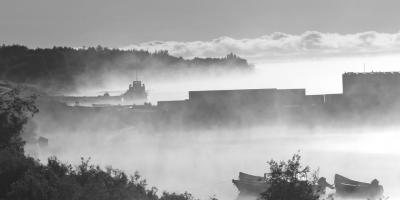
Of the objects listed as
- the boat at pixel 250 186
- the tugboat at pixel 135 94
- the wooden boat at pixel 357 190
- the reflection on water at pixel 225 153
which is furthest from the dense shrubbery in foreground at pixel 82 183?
the tugboat at pixel 135 94

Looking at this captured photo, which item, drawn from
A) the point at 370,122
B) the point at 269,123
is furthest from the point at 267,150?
the point at 370,122

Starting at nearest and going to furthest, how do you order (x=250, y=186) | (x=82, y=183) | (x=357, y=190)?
(x=82, y=183)
(x=357, y=190)
(x=250, y=186)

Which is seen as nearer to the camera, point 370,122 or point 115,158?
point 115,158

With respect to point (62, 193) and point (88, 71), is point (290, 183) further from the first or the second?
point (88, 71)

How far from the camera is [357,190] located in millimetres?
64812

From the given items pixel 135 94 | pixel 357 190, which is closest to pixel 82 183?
pixel 357 190

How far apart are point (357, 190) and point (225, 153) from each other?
47.0 meters

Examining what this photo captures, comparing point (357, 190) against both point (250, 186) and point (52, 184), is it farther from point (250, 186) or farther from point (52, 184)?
point (52, 184)

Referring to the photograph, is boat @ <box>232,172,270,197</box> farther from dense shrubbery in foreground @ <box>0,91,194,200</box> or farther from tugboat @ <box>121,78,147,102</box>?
tugboat @ <box>121,78,147,102</box>

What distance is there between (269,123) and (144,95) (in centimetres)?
6266

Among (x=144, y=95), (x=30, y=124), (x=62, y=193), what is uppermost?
(x=144, y=95)

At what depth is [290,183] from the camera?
27.7 m

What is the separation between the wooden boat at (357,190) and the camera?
6366 cm

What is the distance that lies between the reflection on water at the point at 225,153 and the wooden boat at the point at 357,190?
141cm
